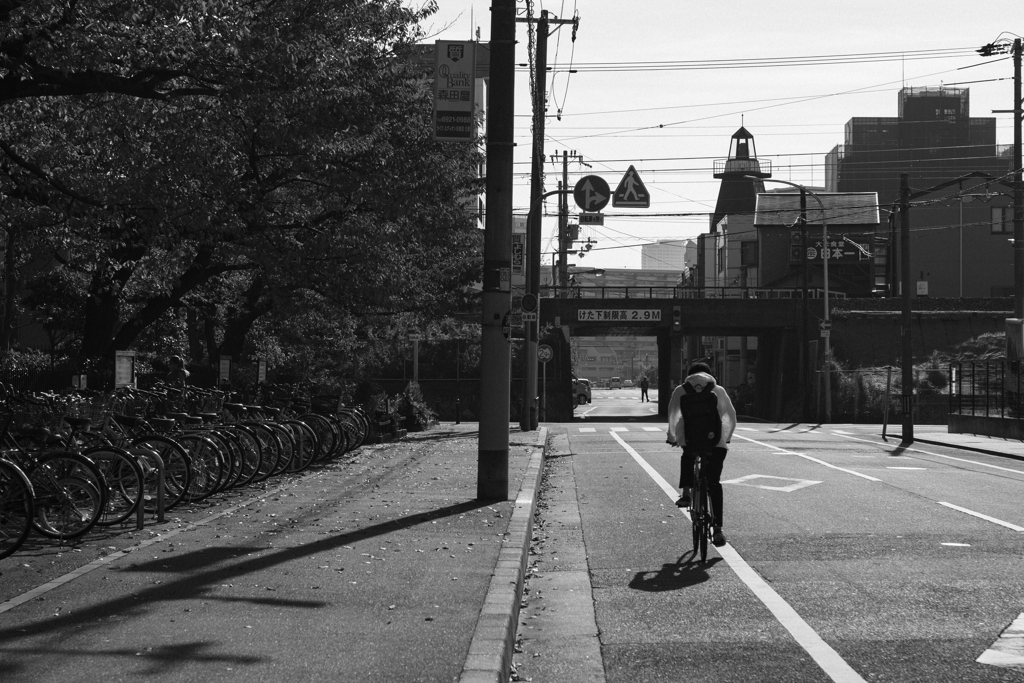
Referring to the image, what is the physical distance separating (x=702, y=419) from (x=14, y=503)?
223 inches

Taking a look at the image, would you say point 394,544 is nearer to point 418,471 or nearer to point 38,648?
point 38,648

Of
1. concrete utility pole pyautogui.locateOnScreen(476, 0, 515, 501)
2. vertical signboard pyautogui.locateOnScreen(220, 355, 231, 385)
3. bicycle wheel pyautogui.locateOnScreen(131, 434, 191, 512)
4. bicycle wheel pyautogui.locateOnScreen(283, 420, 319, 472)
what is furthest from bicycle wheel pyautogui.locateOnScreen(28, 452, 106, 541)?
vertical signboard pyautogui.locateOnScreen(220, 355, 231, 385)

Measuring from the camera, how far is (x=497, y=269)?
12.8m

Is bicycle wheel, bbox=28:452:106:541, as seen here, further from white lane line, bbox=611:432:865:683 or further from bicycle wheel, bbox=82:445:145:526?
white lane line, bbox=611:432:865:683

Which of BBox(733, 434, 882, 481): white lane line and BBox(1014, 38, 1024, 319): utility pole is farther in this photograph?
BBox(1014, 38, 1024, 319): utility pole

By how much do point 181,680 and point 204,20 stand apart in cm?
921

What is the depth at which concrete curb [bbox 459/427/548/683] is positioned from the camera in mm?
5443

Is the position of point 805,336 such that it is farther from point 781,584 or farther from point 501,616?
point 501,616

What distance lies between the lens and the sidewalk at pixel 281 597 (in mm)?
5531

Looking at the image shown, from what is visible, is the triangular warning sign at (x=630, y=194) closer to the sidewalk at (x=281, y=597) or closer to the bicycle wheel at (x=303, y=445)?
the bicycle wheel at (x=303, y=445)

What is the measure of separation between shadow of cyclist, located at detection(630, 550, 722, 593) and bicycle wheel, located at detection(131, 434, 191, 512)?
5.11 metres

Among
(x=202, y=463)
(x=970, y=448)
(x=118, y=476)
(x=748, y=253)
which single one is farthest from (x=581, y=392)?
(x=118, y=476)

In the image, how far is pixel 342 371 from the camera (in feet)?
141

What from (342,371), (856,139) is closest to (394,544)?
(342,371)
